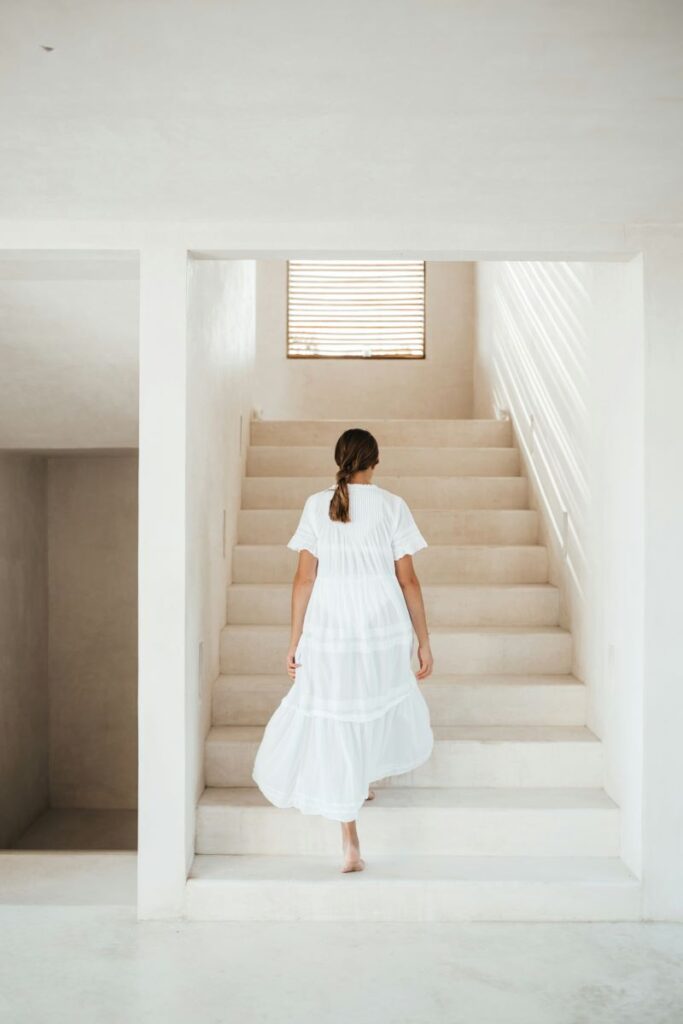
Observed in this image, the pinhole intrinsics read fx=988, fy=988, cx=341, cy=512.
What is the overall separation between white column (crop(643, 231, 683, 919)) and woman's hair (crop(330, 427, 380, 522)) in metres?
1.00

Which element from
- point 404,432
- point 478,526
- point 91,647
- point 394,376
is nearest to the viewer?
point 478,526

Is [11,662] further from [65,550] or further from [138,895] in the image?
[138,895]

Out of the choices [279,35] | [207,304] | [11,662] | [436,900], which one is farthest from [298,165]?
[11,662]

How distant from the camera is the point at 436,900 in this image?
349 centimetres

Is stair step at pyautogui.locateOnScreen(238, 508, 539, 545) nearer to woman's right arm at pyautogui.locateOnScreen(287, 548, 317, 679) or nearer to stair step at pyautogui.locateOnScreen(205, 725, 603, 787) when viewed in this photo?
stair step at pyautogui.locateOnScreen(205, 725, 603, 787)

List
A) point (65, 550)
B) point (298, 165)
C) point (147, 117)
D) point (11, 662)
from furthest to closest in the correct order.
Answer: point (65, 550), point (11, 662), point (298, 165), point (147, 117)

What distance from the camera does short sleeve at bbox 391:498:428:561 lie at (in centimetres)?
363

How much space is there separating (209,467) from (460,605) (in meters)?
1.53

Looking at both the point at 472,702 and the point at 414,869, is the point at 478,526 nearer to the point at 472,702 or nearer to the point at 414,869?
the point at 472,702

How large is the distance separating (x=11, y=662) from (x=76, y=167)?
4.30m

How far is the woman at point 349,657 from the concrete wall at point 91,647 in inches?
154

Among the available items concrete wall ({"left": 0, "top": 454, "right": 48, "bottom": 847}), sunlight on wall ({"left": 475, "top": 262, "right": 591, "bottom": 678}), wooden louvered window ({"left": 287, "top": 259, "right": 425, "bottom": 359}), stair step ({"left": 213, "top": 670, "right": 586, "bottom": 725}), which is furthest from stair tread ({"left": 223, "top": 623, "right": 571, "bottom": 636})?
wooden louvered window ({"left": 287, "top": 259, "right": 425, "bottom": 359})

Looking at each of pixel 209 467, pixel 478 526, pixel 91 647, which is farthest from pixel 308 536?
pixel 91 647

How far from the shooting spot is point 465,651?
4711 millimetres
